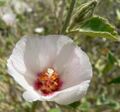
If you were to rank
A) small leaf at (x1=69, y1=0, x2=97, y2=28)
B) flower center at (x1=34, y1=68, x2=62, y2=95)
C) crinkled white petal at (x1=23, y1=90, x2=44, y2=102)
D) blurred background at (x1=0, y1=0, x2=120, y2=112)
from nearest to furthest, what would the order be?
crinkled white petal at (x1=23, y1=90, x2=44, y2=102) < small leaf at (x1=69, y1=0, x2=97, y2=28) < flower center at (x1=34, y1=68, x2=62, y2=95) < blurred background at (x1=0, y1=0, x2=120, y2=112)

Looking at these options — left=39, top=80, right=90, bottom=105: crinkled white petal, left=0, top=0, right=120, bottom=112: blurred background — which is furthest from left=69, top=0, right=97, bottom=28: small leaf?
left=0, top=0, right=120, bottom=112: blurred background

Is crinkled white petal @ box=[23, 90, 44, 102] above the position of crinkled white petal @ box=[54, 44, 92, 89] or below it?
below

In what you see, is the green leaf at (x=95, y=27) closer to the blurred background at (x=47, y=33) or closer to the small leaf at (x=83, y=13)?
the small leaf at (x=83, y=13)

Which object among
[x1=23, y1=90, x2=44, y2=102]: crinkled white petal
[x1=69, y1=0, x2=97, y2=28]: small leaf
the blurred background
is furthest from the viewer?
the blurred background

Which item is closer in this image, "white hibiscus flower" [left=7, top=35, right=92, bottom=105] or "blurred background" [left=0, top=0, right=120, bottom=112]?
"white hibiscus flower" [left=7, top=35, right=92, bottom=105]

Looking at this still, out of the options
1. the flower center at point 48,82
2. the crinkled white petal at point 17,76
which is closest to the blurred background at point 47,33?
the flower center at point 48,82

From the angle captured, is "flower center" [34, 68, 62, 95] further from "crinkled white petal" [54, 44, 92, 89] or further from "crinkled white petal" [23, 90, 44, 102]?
"crinkled white petal" [23, 90, 44, 102]

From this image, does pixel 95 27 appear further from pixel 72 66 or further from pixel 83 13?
pixel 72 66

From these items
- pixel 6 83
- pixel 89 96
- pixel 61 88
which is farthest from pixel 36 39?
pixel 89 96
